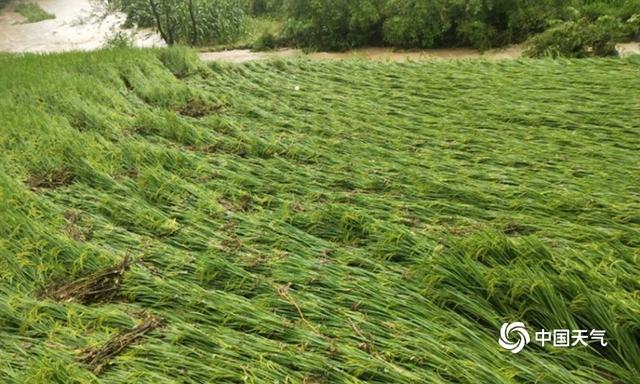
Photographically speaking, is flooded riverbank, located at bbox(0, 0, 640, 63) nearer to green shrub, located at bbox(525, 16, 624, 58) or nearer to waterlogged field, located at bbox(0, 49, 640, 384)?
green shrub, located at bbox(525, 16, 624, 58)

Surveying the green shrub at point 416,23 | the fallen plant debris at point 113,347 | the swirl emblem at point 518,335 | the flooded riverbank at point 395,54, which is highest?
the green shrub at point 416,23

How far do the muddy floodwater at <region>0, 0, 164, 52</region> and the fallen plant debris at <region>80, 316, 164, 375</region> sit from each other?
1080 cm

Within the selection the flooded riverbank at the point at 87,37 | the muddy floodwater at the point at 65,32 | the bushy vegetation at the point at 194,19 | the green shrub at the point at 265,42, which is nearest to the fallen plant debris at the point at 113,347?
the flooded riverbank at the point at 87,37

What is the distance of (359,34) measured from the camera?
981 cm

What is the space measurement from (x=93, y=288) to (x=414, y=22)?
7644 mm

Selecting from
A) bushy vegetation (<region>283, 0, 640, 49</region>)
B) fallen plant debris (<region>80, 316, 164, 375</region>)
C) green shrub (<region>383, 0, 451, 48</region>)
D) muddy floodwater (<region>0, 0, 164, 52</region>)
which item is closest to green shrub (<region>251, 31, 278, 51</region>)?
bushy vegetation (<region>283, 0, 640, 49</region>)

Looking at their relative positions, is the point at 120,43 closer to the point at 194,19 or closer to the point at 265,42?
the point at 194,19

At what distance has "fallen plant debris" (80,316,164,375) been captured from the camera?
185 centimetres

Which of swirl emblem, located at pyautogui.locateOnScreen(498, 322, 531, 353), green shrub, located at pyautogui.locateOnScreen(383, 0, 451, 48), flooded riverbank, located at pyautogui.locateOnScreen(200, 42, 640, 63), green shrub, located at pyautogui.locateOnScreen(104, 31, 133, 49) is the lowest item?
swirl emblem, located at pyautogui.locateOnScreen(498, 322, 531, 353)

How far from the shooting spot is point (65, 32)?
47.1 ft

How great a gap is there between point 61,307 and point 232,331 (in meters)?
0.77

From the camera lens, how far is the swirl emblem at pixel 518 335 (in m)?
1.77

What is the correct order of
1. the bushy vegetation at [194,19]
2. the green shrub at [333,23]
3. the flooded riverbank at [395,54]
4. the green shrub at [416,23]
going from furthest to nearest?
the bushy vegetation at [194,19], the green shrub at [333,23], the green shrub at [416,23], the flooded riverbank at [395,54]

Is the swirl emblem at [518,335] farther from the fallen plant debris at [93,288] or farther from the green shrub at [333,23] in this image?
the green shrub at [333,23]
